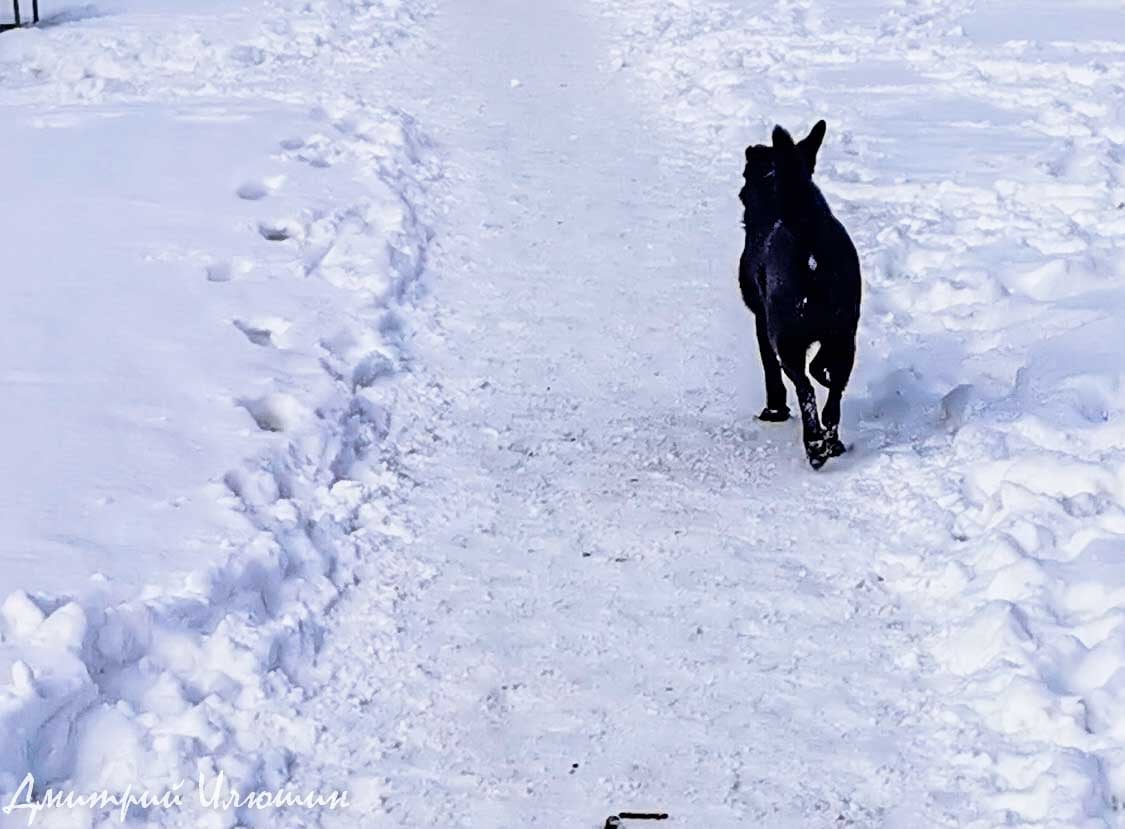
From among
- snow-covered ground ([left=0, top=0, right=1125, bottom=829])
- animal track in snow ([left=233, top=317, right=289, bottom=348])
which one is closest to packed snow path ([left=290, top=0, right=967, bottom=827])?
snow-covered ground ([left=0, top=0, right=1125, bottom=829])

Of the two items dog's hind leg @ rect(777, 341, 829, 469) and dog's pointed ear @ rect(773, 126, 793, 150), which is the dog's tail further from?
dog's hind leg @ rect(777, 341, 829, 469)

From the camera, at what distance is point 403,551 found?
5.55m

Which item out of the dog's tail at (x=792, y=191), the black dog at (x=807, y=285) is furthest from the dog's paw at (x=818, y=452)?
the dog's tail at (x=792, y=191)

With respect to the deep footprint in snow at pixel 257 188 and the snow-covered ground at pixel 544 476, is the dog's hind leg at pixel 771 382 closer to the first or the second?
the snow-covered ground at pixel 544 476

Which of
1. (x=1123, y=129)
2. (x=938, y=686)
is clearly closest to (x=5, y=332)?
(x=938, y=686)

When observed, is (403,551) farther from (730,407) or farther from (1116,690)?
(1116,690)

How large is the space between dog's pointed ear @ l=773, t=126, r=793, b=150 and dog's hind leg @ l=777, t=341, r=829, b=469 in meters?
0.79

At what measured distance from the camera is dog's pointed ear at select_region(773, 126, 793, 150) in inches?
233

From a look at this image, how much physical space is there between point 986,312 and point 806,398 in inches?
79.5

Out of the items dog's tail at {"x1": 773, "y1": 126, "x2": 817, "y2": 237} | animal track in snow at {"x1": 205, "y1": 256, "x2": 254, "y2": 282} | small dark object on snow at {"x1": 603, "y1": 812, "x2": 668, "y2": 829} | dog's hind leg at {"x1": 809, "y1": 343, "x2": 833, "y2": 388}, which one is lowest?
animal track in snow at {"x1": 205, "y1": 256, "x2": 254, "y2": 282}

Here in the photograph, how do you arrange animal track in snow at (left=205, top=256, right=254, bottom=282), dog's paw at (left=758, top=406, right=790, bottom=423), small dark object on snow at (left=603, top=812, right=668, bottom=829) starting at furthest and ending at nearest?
1. animal track in snow at (left=205, top=256, right=254, bottom=282)
2. dog's paw at (left=758, top=406, right=790, bottom=423)
3. small dark object on snow at (left=603, top=812, right=668, bottom=829)

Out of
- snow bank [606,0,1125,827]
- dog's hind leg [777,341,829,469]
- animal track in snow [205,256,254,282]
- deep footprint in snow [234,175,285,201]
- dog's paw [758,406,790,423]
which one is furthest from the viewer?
deep footprint in snow [234,175,285,201]

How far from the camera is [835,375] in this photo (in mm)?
6215

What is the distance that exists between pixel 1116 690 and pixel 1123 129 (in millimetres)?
7353
